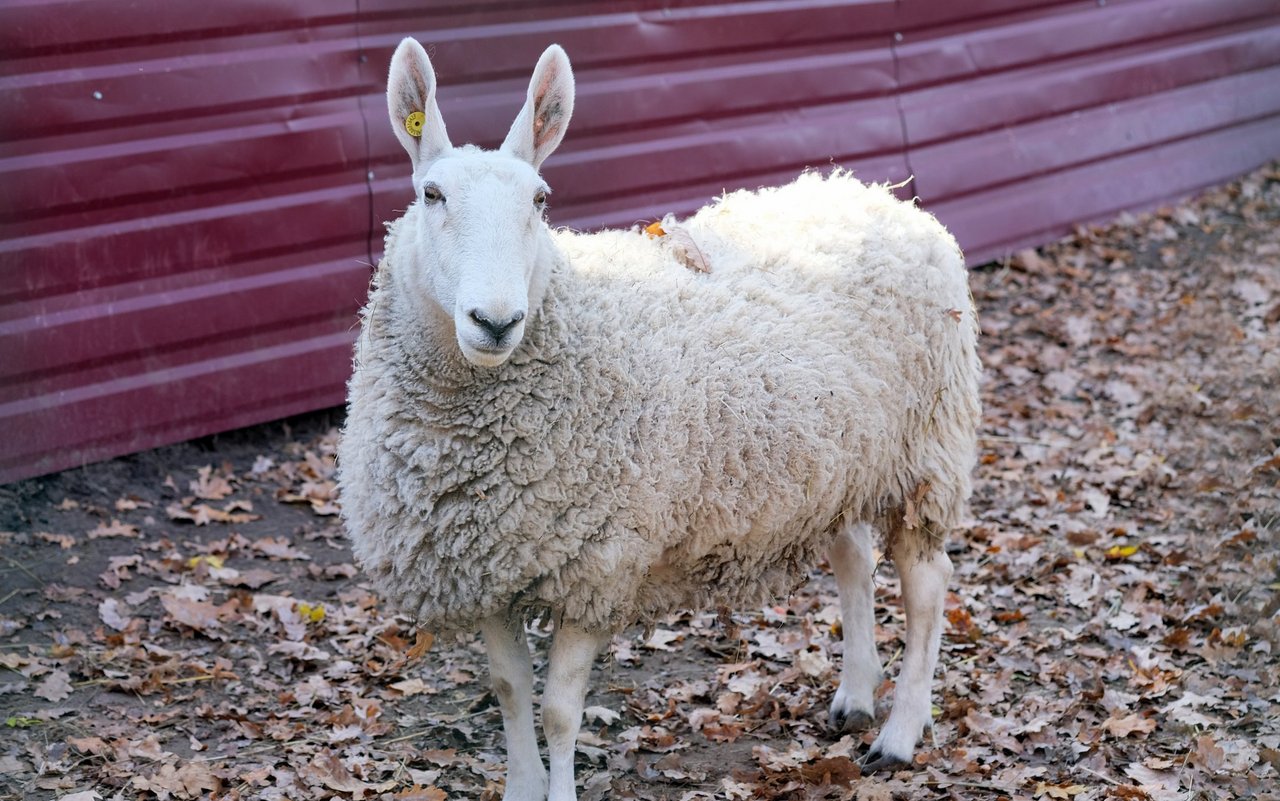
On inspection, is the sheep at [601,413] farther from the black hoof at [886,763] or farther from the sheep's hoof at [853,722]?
the sheep's hoof at [853,722]

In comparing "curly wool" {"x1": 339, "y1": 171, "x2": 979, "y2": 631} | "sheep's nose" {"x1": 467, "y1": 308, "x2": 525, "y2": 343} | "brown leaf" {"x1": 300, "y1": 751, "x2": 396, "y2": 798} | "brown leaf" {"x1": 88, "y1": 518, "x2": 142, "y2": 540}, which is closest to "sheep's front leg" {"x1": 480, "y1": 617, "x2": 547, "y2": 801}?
"curly wool" {"x1": 339, "y1": 171, "x2": 979, "y2": 631}

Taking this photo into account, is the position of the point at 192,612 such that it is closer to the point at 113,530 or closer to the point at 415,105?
the point at 113,530

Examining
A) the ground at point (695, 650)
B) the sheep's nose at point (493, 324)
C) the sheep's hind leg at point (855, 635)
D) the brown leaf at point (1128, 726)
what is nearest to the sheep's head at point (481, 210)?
the sheep's nose at point (493, 324)

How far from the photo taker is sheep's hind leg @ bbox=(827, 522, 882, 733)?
16.0 ft

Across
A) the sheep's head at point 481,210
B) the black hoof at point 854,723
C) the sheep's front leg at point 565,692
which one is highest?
the sheep's head at point 481,210

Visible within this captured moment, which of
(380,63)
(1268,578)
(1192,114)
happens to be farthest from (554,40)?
(1192,114)

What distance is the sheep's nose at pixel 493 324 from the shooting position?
11.5 feet

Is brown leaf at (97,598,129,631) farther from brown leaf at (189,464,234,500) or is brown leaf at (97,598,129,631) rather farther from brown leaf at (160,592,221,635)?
brown leaf at (189,464,234,500)

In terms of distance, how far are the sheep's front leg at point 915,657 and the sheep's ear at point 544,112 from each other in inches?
75.7

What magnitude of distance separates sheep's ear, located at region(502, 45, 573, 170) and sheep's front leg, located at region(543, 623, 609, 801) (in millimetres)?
1432

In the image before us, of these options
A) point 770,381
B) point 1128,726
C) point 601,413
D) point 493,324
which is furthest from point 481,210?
point 1128,726

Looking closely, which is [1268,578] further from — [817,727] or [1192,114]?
[1192,114]

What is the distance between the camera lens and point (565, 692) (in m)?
4.03

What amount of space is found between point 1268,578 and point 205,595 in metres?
4.38
